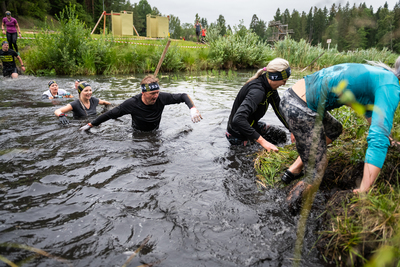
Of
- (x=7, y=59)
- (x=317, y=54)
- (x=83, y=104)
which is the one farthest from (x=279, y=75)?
(x=317, y=54)

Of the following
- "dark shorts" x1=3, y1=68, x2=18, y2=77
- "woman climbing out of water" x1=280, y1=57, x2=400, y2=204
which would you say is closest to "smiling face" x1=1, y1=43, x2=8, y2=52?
"dark shorts" x1=3, y1=68, x2=18, y2=77

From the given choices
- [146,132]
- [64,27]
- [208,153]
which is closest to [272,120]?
[208,153]

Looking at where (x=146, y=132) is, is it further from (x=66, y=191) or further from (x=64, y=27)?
(x=64, y=27)

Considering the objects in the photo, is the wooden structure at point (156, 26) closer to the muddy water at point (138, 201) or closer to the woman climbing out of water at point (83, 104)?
the woman climbing out of water at point (83, 104)

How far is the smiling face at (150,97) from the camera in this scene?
17.7 ft

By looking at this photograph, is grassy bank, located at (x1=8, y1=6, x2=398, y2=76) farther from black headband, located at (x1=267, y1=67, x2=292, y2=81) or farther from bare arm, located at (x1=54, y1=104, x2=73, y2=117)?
black headband, located at (x1=267, y1=67, x2=292, y2=81)

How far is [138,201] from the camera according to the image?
10.9 feet

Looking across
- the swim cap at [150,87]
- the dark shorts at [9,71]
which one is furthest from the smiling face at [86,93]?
the dark shorts at [9,71]

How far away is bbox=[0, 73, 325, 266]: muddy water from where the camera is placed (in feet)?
8.16

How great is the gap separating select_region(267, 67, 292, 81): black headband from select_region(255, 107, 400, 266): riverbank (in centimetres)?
125

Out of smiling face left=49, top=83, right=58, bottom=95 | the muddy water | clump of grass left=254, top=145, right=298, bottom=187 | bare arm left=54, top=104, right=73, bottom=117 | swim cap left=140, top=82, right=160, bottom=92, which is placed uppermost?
swim cap left=140, top=82, right=160, bottom=92

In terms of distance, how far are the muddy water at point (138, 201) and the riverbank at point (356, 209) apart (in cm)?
23

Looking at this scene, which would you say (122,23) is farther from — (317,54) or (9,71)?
(317,54)

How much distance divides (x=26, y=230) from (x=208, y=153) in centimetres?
308
